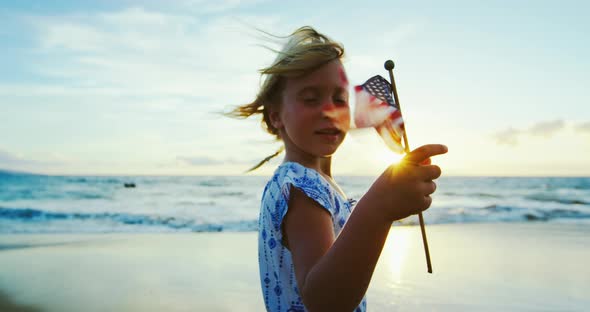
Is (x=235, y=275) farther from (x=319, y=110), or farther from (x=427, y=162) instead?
(x=427, y=162)

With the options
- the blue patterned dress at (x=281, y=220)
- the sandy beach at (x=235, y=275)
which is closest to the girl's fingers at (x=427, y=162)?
the blue patterned dress at (x=281, y=220)

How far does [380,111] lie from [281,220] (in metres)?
0.42

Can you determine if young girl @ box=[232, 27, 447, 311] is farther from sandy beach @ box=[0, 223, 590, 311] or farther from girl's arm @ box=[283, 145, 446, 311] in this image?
sandy beach @ box=[0, 223, 590, 311]

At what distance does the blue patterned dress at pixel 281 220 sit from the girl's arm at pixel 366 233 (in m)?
0.26

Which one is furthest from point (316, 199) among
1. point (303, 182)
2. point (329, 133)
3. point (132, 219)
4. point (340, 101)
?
point (132, 219)

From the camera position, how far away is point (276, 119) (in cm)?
174

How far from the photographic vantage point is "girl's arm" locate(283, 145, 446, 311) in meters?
1.08

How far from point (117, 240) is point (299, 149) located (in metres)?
7.51

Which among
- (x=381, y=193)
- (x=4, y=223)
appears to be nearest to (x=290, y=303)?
(x=381, y=193)

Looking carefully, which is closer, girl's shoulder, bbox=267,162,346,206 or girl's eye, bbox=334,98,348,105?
girl's shoulder, bbox=267,162,346,206

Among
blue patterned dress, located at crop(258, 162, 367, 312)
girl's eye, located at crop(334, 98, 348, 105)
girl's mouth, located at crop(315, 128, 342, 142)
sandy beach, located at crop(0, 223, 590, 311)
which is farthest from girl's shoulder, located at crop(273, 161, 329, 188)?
sandy beach, located at crop(0, 223, 590, 311)

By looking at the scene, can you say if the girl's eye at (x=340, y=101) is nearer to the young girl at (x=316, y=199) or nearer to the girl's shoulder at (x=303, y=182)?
the young girl at (x=316, y=199)

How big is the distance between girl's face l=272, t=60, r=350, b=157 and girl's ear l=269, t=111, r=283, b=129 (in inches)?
5.7

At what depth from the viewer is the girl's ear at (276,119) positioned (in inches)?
67.4
